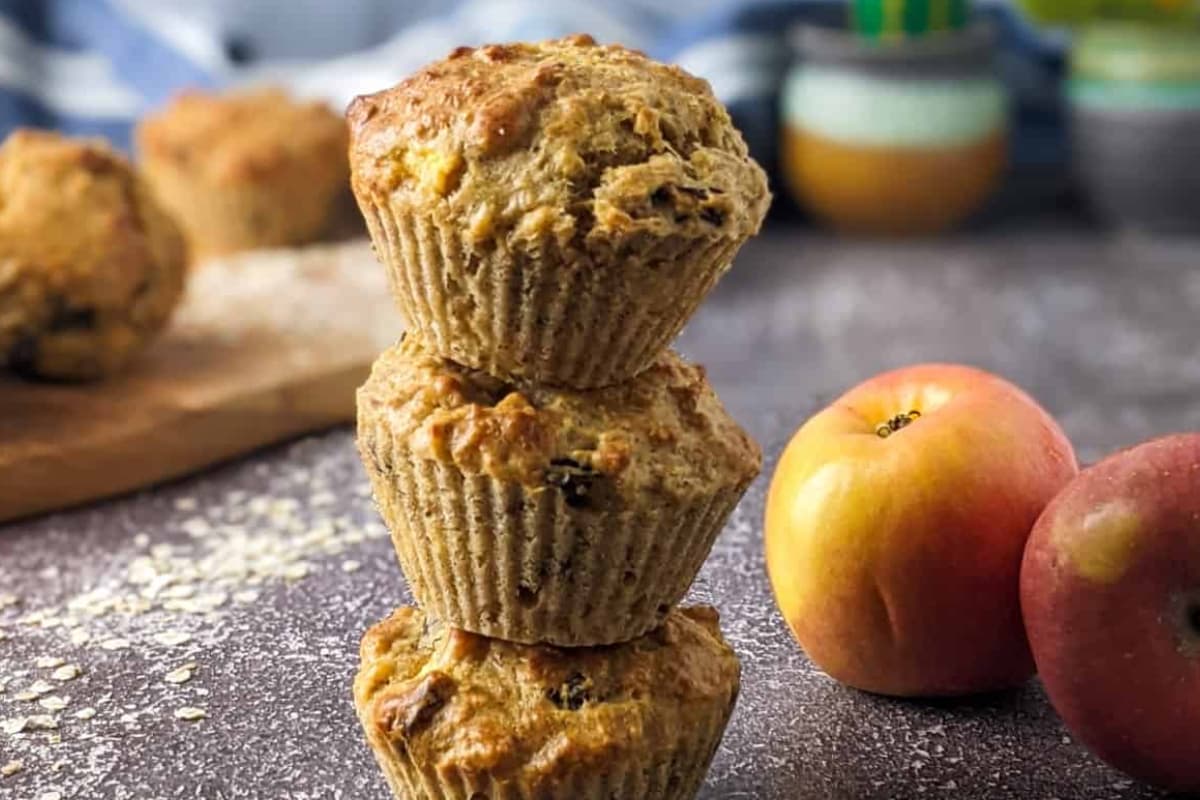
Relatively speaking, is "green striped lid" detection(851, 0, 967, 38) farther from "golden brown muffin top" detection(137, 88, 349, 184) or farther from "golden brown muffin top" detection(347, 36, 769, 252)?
"golden brown muffin top" detection(347, 36, 769, 252)

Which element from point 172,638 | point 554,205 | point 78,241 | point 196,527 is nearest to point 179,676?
point 172,638

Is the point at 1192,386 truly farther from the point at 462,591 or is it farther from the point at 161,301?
the point at 462,591

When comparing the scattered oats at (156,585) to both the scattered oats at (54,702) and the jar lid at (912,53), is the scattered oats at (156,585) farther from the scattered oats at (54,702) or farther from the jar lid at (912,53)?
the jar lid at (912,53)

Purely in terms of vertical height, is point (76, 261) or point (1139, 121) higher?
point (76, 261)

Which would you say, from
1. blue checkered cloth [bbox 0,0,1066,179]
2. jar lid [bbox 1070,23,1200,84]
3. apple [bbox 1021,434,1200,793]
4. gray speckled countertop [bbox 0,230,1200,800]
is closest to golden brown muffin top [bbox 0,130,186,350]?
gray speckled countertop [bbox 0,230,1200,800]

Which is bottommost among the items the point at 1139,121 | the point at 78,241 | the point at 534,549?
the point at 1139,121

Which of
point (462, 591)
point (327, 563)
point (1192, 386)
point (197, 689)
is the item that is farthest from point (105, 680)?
point (1192, 386)

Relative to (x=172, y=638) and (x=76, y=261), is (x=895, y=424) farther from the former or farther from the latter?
(x=76, y=261)
